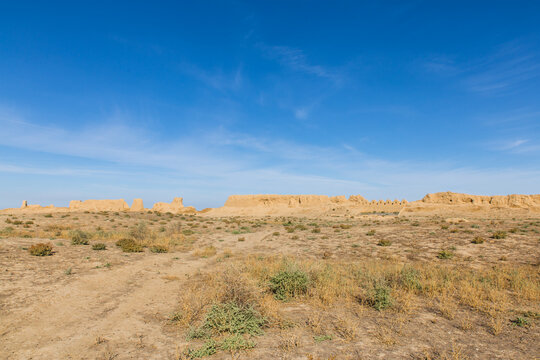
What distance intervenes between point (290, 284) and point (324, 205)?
3120 inches

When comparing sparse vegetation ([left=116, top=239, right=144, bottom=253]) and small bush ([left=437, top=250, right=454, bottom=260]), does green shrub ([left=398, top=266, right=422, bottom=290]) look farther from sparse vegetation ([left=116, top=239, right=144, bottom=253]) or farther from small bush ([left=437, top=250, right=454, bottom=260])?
sparse vegetation ([left=116, top=239, right=144, bottom=253])

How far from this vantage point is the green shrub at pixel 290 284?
803 cm

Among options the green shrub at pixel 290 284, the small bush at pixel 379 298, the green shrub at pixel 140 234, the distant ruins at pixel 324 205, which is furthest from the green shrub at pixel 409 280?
the distant ruins at pixel 324 205

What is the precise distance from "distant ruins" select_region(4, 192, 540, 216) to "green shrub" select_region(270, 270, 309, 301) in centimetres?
5874

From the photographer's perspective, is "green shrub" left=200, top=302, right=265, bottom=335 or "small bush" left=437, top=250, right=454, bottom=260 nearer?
"green shrub" left=200, top=302, right=265, bottom=335

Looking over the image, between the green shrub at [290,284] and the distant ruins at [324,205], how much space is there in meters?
58.7

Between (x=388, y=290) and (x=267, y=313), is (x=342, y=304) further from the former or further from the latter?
(x=267, y=313)

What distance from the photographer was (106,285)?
933 centimetres

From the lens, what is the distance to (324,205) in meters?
85.4

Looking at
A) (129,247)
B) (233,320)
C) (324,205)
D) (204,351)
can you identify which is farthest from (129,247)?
(324,205)

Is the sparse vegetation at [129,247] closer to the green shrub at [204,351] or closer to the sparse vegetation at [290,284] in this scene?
the sparse vegetation at [290,284]

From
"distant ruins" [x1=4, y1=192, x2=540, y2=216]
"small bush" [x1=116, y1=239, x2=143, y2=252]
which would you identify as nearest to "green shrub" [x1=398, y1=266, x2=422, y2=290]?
"small bush" [x1=116, y1=239, x2=143, y2=252]

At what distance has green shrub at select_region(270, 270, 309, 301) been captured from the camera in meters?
8.03

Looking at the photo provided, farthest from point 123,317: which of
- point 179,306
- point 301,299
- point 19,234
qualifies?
point 19,234
